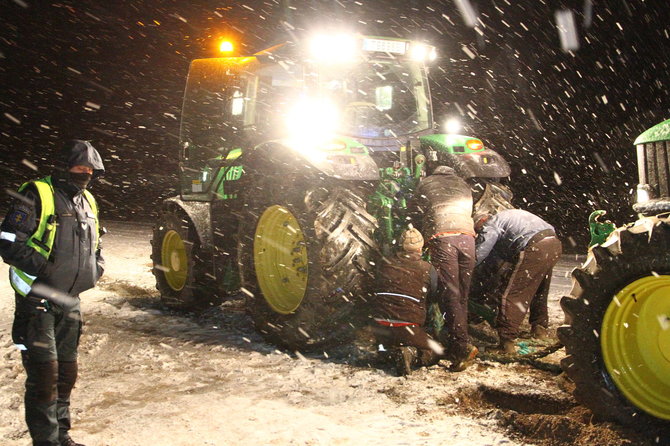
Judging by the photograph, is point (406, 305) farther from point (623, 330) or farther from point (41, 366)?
point (41, 366)

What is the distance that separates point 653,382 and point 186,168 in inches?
199

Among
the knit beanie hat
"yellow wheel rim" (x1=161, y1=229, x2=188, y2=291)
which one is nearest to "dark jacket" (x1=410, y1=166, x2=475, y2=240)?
the knit beanie hat

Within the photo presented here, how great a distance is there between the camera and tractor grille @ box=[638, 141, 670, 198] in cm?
376

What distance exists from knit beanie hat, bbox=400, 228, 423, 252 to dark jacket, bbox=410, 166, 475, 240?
194 mm

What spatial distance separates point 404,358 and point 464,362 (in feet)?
1.52

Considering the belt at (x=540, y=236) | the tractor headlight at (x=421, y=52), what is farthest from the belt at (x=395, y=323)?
the tractor headlight at (x=421, y=52)

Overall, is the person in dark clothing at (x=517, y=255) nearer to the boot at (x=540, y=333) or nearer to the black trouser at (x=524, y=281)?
the black trouser at (x=524, y=281)

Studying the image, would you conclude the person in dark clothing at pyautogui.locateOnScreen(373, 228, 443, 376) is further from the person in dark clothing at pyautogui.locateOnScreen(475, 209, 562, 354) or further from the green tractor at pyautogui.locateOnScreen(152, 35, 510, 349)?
the person in dark clothing at pyautogui.locateOnScreen(475, 209, 562, 354)

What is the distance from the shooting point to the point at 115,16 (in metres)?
27.5

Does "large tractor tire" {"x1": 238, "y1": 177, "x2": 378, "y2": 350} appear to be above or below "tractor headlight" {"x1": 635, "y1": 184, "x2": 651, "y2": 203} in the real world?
below

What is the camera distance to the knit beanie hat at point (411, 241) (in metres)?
4.54

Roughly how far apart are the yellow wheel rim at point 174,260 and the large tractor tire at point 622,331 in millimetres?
4470

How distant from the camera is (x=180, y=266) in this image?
6914 millimetres

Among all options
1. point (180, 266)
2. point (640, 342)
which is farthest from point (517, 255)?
point (180, 266)
